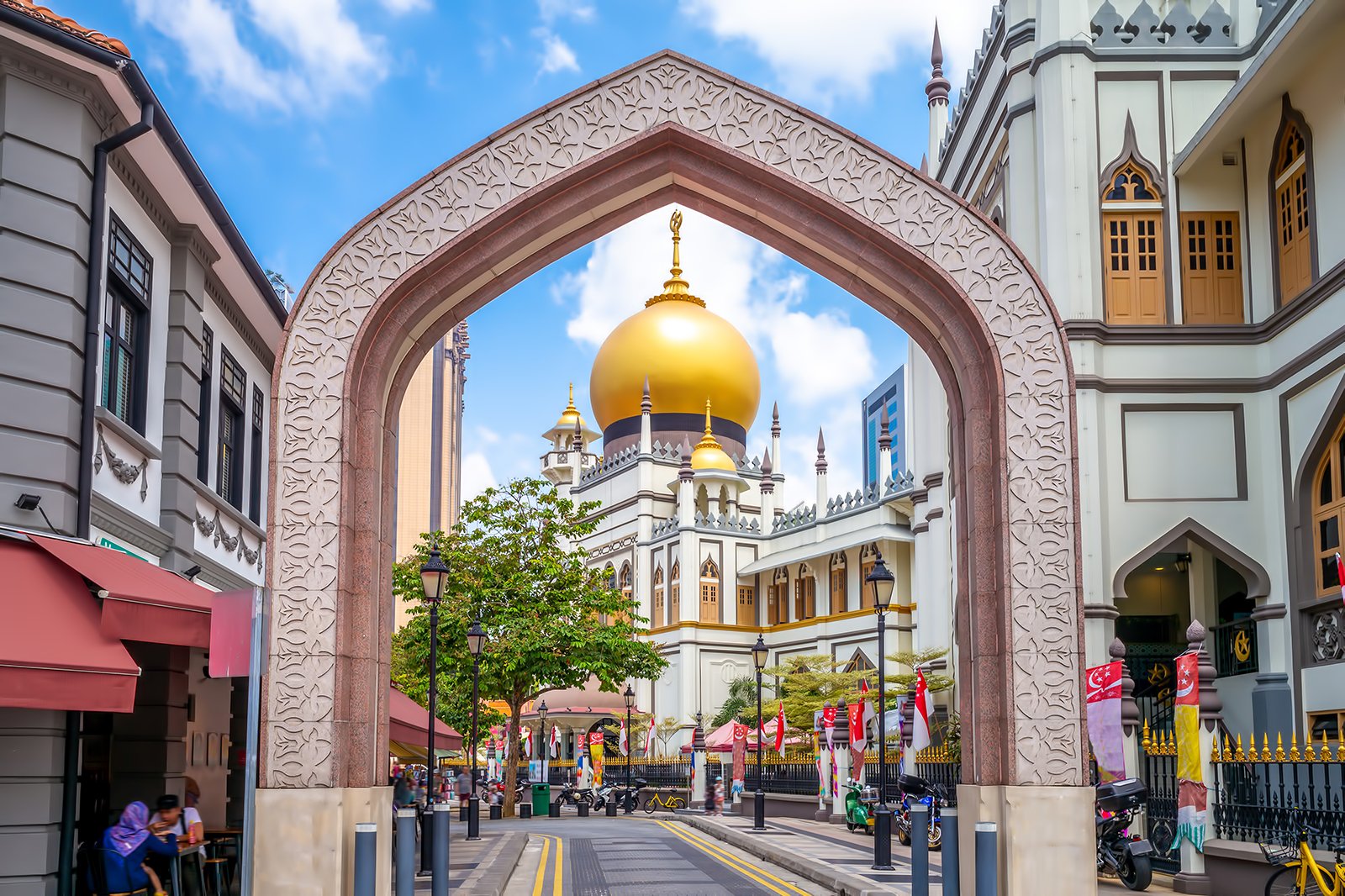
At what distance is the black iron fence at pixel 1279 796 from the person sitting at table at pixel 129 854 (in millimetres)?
10768

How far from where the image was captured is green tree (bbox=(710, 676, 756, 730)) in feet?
192

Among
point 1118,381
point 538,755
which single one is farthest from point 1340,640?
point 538,755

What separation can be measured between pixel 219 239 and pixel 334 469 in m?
6.50

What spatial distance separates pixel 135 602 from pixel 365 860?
103 inches

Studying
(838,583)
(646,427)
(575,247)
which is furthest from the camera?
(646,427)

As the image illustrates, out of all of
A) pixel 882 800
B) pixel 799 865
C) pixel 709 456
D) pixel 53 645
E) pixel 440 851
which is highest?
pixel 709 456

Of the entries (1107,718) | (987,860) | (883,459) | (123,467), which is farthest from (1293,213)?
(883,459)

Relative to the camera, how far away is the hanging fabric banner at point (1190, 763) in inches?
625

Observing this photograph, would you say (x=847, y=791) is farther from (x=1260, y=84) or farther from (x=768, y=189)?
(x=768, y=189)

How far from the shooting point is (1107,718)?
17656 mm

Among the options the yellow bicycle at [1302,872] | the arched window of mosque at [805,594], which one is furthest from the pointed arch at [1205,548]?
the arched window of mosque at [805,594]

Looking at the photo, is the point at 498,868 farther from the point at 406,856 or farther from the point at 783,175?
the point at 783,175

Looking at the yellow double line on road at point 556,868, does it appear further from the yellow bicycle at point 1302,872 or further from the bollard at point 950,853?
the yellow bicycle at point 1302,872

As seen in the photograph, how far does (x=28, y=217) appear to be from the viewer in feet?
37.7
